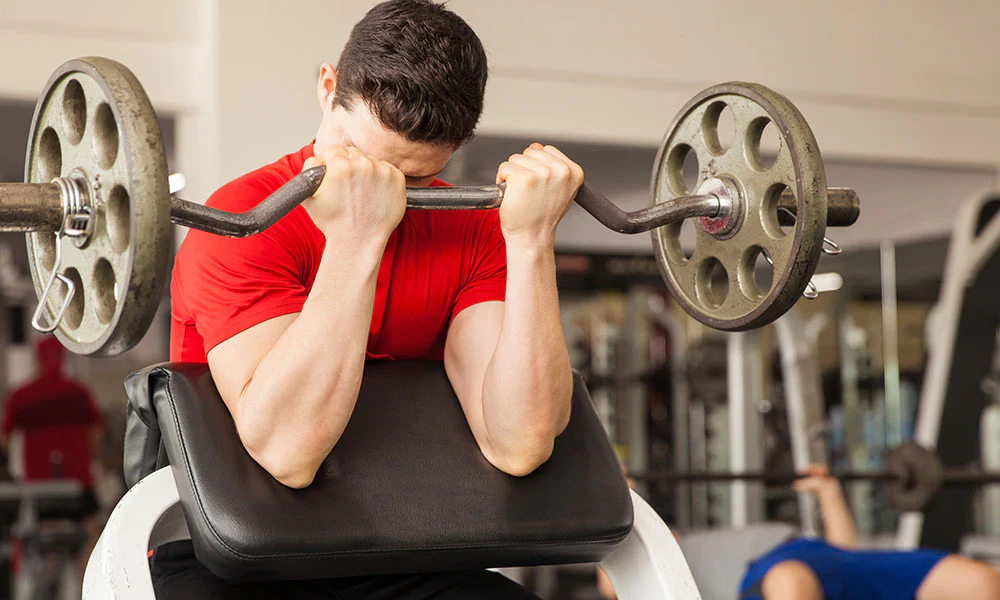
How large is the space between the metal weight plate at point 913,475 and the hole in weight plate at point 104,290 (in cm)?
275

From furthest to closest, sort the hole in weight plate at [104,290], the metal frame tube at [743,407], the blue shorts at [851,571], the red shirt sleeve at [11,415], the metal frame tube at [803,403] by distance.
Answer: the red shirt sleeve at [11,415] → the metal frame tube at [743,407] → the metal frame tube at [803,403] → the blue shorts at [851,571] → the hole in weight plate at [104,290]

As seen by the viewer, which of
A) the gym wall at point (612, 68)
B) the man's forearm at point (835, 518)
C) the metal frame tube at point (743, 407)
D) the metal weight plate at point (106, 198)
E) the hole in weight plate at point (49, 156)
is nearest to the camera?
the metal weight plate at point (106, 198)

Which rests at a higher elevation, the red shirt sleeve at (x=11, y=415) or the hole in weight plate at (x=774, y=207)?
the hole in weight plate at (x=774, y=207)

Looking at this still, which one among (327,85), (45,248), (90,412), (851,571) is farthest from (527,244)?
(90,412)

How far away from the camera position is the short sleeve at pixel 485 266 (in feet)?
3.79

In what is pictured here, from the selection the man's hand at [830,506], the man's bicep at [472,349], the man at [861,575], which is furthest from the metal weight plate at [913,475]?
the man's bicep at [472,349]

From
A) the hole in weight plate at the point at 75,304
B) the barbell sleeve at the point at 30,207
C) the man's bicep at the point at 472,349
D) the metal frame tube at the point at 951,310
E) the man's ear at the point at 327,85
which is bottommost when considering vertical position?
the metal frame tube at the point at 951,310

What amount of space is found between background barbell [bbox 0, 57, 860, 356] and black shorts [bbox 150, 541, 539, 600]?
269 mm

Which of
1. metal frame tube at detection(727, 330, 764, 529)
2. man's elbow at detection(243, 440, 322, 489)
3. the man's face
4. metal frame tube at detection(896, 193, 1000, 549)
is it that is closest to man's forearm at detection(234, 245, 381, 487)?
man's elbow at detection(243, 440, 322, 489)

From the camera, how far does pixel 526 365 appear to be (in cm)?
104

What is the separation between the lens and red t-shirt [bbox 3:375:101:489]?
5086 mm

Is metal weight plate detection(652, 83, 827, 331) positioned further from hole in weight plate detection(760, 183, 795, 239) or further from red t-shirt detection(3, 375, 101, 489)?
red t-shirt detection(3, 375, 101, 489)

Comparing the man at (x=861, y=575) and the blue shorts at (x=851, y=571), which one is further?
the blue shorts at (x=851, y=571)

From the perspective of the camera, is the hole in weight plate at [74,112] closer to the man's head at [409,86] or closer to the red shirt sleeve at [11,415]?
the man's head at [409,86]
